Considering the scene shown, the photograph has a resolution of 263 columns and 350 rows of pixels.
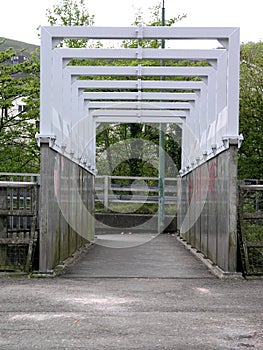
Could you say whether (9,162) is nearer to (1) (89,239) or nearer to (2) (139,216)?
(2) (139,216)

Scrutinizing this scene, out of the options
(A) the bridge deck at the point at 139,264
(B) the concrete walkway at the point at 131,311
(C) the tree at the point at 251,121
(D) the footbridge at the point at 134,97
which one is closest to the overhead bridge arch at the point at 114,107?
(D) the footbridge at the point at 134,97

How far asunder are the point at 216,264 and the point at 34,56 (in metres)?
22.3

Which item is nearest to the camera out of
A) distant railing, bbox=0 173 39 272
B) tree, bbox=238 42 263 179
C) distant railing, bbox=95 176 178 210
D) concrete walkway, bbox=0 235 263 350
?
concrete walkway, bbox=0 235 263 350

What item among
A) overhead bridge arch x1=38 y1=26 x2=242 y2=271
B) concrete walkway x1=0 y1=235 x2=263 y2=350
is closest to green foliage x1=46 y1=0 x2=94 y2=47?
overhead bridge arch x1=38 y1=26 x2=242 y2=271

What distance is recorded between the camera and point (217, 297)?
29.2 ft

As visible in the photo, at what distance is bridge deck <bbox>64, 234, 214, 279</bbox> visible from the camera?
1145cm

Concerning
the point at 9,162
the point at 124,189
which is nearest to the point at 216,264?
the point at 124,189

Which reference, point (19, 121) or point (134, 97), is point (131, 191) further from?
point (134, 97)

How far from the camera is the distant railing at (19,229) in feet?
36.3

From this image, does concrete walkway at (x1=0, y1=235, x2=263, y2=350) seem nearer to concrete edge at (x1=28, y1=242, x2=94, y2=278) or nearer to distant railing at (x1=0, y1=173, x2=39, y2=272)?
concrete edge at (x1=28, y1=242, x2=94, y2=278)

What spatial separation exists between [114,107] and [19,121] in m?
10.6

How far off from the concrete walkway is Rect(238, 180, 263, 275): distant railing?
498mm

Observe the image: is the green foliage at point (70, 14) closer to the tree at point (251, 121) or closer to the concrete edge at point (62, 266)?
the tree at point (251, 121)

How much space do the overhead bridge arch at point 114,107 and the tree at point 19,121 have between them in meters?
10.2
